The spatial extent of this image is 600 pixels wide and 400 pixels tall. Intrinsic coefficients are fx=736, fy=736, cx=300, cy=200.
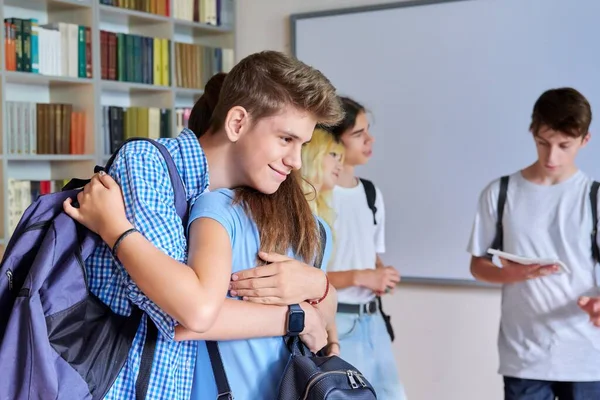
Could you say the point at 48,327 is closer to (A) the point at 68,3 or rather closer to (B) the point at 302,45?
(A) the point at 68,3

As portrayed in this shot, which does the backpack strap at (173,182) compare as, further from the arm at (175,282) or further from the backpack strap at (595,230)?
the backpack strap at (595,230)

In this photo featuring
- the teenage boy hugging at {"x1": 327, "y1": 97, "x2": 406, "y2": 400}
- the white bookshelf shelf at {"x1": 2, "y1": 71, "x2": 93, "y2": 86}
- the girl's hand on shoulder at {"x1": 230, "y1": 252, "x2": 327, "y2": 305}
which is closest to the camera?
the girl's hand on shoulder at {"x1": 230, "y1": 252, "x2": 327, "y2": 305}

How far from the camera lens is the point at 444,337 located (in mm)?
3816

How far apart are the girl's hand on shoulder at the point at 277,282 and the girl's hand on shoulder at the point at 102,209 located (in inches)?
10.8

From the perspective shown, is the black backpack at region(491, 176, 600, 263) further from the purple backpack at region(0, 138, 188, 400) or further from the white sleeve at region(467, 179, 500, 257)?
the purple backpack at region(0, 138, 188, 400)

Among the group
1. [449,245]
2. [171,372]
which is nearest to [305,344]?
[171,372]

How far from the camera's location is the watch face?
1.33 meters

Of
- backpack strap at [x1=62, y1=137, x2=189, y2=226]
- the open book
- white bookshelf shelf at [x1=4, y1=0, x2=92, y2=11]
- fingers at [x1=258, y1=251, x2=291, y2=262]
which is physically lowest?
the open book

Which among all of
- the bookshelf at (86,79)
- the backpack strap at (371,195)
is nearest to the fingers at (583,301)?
the backpack strap at (371,195)

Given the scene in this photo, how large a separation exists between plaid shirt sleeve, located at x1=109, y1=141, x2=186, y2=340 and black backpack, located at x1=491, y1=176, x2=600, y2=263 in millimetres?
1627

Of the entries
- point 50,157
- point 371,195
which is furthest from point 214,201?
point 50,157

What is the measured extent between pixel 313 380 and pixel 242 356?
16 cm

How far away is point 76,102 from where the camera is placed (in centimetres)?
365

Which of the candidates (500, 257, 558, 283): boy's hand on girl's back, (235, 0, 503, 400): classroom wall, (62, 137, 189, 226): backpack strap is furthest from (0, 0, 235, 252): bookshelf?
(62, 137, 189, 226): backpack strap
